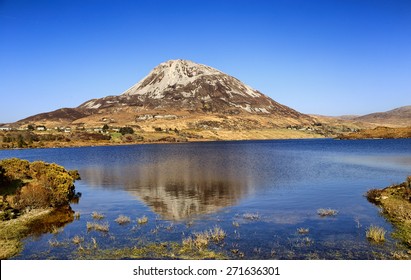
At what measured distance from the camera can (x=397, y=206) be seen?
27422 mm

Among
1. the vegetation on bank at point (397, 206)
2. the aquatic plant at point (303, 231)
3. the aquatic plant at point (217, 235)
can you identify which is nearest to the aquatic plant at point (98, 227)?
the aquatic plant at point (217, 235)

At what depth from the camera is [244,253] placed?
18.3m

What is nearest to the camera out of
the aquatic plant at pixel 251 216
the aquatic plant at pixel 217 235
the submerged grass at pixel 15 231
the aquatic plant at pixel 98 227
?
the submerged grass at pixel 15 231

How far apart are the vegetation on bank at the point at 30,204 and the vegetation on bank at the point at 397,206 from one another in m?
21.0

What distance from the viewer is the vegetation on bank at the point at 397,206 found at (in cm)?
2098

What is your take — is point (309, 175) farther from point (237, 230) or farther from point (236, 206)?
point (237, 230)

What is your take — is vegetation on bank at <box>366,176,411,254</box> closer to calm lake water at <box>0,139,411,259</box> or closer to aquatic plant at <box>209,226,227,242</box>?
calm lake water at <box>0,139,411,259</box>

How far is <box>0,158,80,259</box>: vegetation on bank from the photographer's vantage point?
21703mm

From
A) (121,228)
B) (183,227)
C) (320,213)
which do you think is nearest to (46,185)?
(121,228)

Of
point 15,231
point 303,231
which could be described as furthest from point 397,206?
point 15,231

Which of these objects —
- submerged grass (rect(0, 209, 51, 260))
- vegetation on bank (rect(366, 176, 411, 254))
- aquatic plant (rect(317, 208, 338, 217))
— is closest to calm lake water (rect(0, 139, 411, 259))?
aquatic plant (rect(317, 208, 338, 217))

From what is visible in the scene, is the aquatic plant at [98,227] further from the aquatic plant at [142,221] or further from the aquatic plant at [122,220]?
the aquatic plant at [142,221]

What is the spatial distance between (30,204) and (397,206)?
2799 cm

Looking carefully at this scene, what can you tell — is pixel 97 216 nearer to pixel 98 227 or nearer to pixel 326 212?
pixel 98 227
